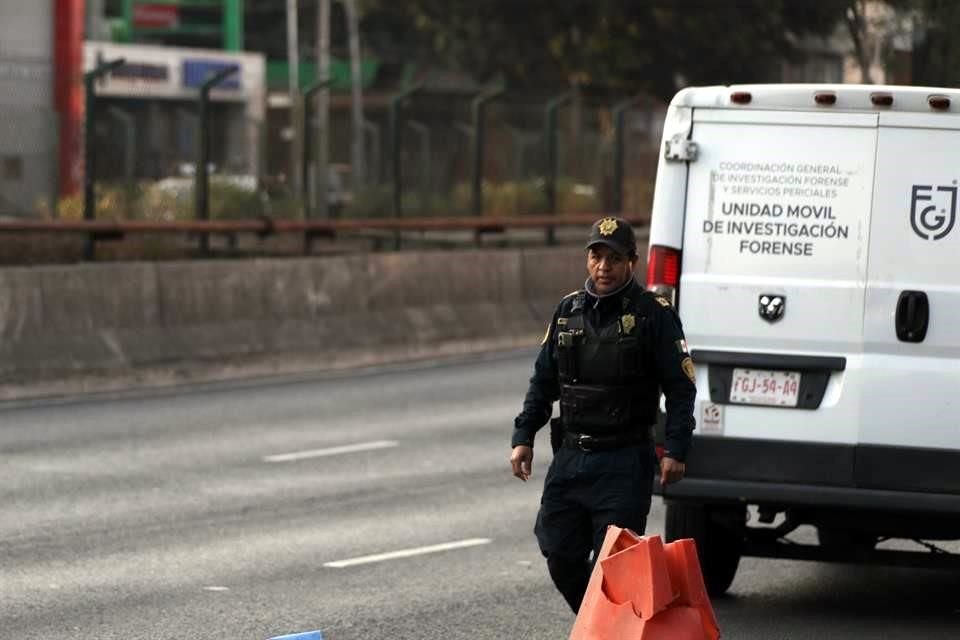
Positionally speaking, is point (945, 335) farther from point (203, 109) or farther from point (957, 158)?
point (203, 109)

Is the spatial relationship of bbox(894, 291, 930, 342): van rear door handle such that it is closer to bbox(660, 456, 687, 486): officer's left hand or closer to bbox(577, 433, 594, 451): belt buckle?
bbox(660, 456, 687, 486): officer's left hand

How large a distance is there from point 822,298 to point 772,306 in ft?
0.69

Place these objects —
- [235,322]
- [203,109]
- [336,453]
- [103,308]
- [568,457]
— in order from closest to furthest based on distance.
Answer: [568,457] → [336,453] → [103,308] → [235,322] → [203,109]

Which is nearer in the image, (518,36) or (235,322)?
(235,322)

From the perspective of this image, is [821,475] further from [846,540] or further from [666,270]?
[666,270]

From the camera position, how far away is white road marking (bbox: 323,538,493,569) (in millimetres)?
10420

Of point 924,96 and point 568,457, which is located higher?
point 924,96

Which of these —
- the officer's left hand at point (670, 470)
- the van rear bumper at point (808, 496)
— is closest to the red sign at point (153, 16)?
the van rear bumper at point (808, 496)

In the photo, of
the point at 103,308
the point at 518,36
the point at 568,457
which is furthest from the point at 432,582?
the point at 518,36

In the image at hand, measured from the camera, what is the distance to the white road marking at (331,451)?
47.1ft

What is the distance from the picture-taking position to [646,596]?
6598 millimetres

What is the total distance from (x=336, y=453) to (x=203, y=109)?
27.9ft

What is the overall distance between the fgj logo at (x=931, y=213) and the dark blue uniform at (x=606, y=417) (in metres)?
1.71

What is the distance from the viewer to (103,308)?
18.4 m
